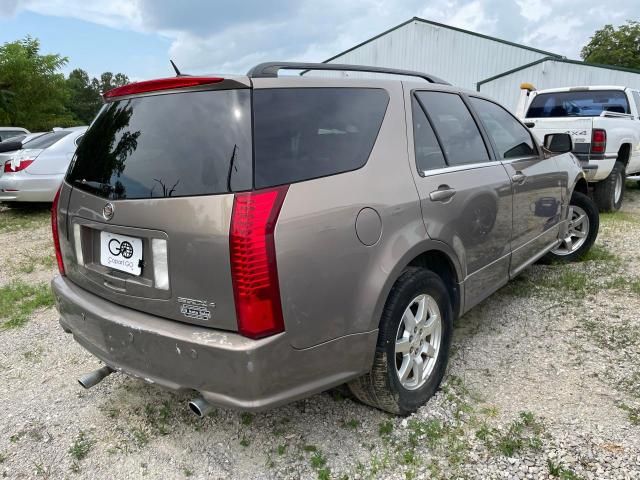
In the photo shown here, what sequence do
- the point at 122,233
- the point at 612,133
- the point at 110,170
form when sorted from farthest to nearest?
the point at 612,133, the point at 110,170, the point at 122,233

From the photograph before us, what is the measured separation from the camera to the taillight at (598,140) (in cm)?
673

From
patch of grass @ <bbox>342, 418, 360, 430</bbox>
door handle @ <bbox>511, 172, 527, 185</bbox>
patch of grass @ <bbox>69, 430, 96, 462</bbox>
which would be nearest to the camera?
patch of grass @ <bbox>69, 430, 96, 462</bbox>

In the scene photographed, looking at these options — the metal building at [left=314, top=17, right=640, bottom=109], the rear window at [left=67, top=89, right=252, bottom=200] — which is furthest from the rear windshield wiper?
the metal building at [left=314, top=17, right=640, bottom=109]

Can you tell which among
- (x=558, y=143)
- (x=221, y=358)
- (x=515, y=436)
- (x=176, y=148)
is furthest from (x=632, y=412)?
(x=176, y=148)

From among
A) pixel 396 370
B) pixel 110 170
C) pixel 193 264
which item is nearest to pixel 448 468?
pixel 396 370

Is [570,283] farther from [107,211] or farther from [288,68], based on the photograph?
[107,211]

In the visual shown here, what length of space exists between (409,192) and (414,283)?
1.45 feet

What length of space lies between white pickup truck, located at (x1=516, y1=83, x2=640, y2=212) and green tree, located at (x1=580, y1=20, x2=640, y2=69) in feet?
140

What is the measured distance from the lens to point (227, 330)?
75.0 inches

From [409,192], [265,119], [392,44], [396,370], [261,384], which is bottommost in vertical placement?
[396,370]

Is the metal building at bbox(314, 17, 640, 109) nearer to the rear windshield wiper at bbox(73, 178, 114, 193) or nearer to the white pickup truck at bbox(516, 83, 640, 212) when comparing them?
the white pickup truck at bbox(516, 83, 640, 212)

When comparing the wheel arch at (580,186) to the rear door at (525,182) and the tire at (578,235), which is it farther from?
the rear door at (525,182)

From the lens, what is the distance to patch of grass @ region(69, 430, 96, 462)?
94.0 inches

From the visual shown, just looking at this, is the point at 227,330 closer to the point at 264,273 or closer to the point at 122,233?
the point at 264,273
